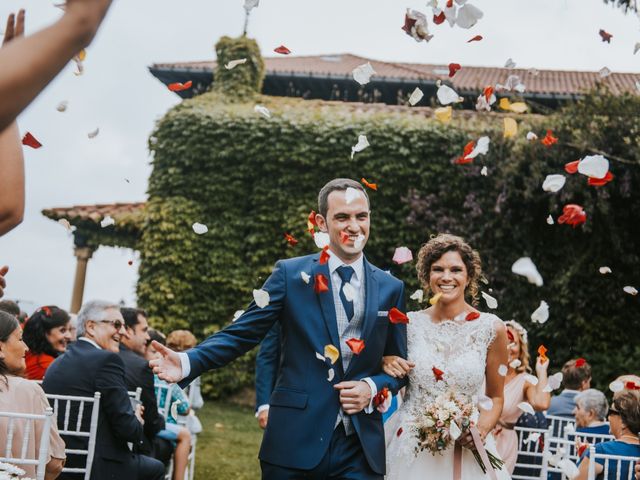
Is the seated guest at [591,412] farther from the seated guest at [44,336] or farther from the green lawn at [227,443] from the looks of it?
the seated guest at [44,336]

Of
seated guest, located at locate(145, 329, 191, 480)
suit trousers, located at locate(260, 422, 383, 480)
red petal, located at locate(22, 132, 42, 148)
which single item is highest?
red petal, located at locate(22, 132, 42, 148)

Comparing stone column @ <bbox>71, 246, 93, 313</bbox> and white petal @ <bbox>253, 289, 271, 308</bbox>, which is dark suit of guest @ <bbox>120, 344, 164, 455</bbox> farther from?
stone column @ <bbox>71, 246, 93, 313</bbox>

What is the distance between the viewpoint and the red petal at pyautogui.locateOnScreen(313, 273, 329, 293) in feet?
11.2

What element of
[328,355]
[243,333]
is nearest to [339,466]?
[328,355]

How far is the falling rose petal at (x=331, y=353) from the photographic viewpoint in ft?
10.9

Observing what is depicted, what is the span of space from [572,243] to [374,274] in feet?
29.1

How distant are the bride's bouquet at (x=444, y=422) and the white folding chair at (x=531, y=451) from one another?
2.10 meters

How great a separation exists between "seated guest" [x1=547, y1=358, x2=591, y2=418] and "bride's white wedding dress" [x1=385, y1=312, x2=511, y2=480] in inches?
137

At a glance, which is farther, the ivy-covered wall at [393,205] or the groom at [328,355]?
the ivy-covered wall at [393,205]

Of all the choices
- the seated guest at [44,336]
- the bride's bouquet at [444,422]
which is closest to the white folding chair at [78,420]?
the seated guest at [44,336]

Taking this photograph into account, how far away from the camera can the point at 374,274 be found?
3578 millimetres

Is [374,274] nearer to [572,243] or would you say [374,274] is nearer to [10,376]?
[10,376]

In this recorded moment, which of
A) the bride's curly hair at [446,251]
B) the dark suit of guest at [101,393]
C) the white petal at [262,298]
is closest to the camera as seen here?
the white petal at [262,298]

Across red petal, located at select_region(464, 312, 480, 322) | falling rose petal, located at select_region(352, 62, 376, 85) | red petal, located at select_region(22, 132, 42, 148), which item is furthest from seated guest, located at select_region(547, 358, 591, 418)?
red petal, located at select_region(22, 132, 42, 148)
